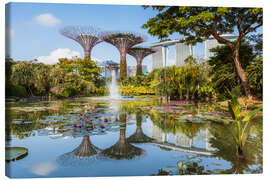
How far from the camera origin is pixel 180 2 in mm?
2965

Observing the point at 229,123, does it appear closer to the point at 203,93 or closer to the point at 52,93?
the point at 203,93

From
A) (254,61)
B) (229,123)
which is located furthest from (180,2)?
(229,123)

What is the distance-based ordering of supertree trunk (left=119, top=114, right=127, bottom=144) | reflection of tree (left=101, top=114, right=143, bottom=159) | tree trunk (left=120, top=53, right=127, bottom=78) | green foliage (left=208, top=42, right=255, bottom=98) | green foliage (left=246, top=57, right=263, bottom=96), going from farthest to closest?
tree trunk (left=120, top=53, right=127, bottom=78)
green foliage (left=208, top=42, right=255, bottom=98)
green foliage (left=246, top=57, right=263, bottom=96)
supertree trunk (left=119, top=114, right=127, bottom=144)
reflection of tree (left=101, top=114, right=143, bottom=159)

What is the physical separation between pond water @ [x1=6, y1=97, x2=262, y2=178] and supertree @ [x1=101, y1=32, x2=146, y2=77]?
2012mm

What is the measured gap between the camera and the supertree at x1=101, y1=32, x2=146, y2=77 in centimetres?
434

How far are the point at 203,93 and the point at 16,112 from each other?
4.29 metres

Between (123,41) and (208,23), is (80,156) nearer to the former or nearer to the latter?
(123,41)

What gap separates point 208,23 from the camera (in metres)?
4.04

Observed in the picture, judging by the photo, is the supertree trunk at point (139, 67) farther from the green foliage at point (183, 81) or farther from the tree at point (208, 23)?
the tree at point (208, 23)

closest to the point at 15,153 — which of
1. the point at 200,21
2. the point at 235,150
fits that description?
the point at 235,150

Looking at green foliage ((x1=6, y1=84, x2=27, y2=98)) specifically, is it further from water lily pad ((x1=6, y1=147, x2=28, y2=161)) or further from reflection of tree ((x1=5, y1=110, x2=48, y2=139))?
water lily pad ((x1=6, y1=147, x2=28, y2=161))

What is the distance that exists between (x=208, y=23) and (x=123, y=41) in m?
2.08

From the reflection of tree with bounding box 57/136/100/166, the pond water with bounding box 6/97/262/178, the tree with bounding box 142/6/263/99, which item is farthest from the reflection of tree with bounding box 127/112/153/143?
the tree with bounding box 142/6/263/99

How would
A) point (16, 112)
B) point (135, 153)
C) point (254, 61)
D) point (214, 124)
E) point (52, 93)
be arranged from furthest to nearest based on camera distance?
point (52, 93)
point (254, 61)
point (16, 112)
point (214, 124)
point (135, 153)
